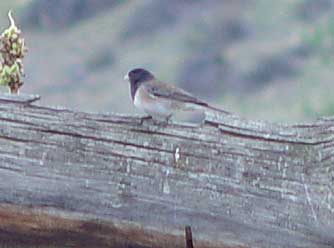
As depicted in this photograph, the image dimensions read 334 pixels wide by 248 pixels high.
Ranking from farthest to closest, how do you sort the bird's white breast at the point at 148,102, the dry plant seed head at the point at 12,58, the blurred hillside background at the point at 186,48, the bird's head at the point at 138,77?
the blurred hillside background at the point at 186,48 → the bird's head at the point at 138,77 → the bird's white breast at the point at 148,102 → the dry plant seed head at the point at 12,58

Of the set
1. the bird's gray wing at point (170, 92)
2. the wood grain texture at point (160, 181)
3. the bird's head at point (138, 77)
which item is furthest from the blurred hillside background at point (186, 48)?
the wood grain texture at point (160, 181)

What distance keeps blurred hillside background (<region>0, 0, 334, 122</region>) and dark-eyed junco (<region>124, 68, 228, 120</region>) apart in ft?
25.4

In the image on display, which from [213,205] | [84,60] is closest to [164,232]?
[213,205]

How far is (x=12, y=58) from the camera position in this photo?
2316mm

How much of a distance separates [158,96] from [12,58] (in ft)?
4.38

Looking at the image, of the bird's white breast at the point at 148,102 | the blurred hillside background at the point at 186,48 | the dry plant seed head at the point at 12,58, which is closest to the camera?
the dry plant seed head at the point at 12,58

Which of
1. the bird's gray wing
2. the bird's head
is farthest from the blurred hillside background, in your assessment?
the bird's gray wing

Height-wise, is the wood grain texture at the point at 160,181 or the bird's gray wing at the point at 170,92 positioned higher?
the bird's gray wing at the point at 170,92

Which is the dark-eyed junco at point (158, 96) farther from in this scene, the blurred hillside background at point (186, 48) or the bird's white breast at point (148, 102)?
the blurred hillside background at point (186, 48)

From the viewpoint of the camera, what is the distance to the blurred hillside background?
12992 millimetres

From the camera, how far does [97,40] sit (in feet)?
51.9

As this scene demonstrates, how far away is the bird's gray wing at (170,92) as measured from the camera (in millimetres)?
3324

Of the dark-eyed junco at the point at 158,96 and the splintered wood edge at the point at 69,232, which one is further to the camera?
the dark-eyed junco at the point at 158,96

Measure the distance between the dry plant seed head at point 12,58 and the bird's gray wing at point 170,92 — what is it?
91 cm
